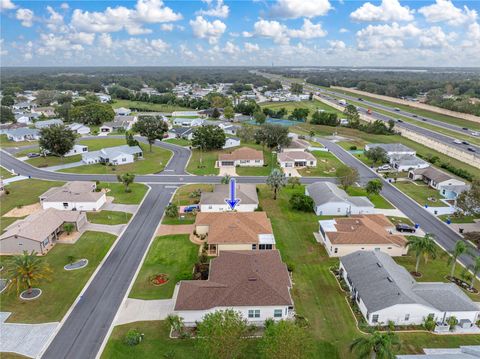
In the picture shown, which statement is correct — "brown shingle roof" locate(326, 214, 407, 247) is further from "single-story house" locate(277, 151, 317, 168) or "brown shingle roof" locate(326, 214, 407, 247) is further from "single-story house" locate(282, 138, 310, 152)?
"single-story house" locate(282, 138, 310, 152)

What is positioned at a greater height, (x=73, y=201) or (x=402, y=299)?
(x=402, y=299)

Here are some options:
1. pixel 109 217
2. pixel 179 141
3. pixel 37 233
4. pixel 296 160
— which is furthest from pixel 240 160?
pixel 37 233

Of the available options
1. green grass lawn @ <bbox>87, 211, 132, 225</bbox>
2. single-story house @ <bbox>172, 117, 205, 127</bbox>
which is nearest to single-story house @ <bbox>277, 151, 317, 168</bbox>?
green grass lawn @ <bbox>87, 211, 132, 225</bbox>

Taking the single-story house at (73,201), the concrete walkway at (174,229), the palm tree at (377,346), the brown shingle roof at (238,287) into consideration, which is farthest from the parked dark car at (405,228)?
the single-story house at (73,201)

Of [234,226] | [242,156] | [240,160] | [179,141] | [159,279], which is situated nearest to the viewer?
[159,279]

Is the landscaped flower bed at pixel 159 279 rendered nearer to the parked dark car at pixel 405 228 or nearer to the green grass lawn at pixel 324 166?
the parked dark car at pixel 405 228

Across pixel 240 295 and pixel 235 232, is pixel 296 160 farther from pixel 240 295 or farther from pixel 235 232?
pixel 240 295
